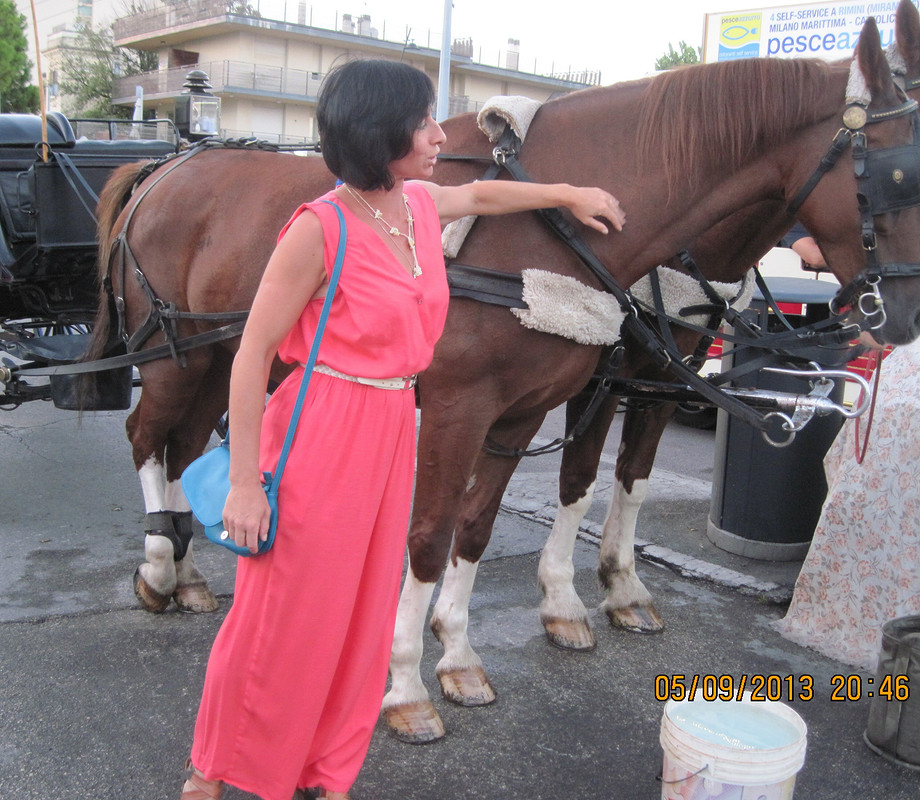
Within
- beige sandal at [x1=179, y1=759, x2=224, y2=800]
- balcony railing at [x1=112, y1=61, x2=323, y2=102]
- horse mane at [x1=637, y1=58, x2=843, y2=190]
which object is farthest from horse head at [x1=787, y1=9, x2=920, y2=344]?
balcony railing at [x1=112, y1=61, x2=323, y2=102]

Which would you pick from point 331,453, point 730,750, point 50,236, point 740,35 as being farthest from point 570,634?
point 740,35

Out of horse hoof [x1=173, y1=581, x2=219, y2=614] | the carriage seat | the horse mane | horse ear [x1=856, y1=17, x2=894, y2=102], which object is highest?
horse ear [x1=856, y1=17, x2=894, y2=102]

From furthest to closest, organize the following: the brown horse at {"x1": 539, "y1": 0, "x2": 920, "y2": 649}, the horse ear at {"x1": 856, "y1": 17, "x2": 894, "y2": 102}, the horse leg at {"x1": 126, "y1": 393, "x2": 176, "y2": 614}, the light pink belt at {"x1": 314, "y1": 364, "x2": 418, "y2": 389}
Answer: the horse leg at {"x1": 126, "y1": 393, "x2": 176, "y2": 614}, the brown horse at {"x1": 539, "y1": 0, "x2": 920, "y2": 649}, the horse ear at {"x1": 856, "y1": 17, "x2": 894, "y2": 102}, the light pink belt at {"x1": 314, "y1": 364, "x2": 418, "y2": 389}

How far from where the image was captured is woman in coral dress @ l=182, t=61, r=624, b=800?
1.90 meters

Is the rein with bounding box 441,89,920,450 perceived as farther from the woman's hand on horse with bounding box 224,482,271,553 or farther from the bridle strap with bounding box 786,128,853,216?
the woman's hand on horse with bounding box 224,482,271,553

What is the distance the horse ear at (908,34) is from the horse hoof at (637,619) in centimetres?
223

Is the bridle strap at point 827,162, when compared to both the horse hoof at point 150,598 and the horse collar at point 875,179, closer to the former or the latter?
the horse collar at point 875,179

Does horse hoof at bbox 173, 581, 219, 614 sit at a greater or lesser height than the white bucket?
lesser

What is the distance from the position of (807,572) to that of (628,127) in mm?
2004

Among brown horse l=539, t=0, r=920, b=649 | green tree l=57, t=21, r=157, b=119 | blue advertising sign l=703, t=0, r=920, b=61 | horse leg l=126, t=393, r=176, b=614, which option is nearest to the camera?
brown horse l=539, t=0, r=920, b=649

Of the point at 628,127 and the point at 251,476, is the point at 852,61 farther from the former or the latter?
the point at 251,476

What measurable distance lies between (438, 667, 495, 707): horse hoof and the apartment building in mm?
36099

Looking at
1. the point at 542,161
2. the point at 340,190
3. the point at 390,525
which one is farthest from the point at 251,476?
the point at 542,161

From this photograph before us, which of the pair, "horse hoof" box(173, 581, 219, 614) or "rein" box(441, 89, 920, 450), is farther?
"horse hoof" box(173, 581, 219, 614)
